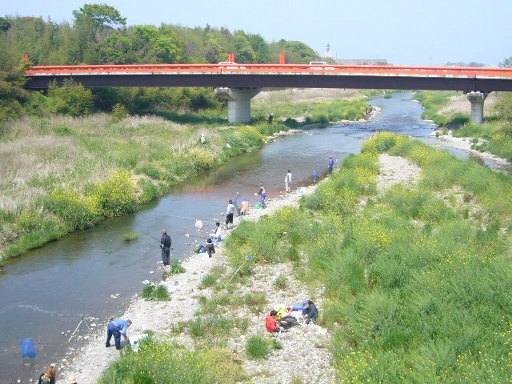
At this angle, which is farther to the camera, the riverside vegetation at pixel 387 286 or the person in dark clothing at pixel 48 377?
the person in dark clothing at pixel 48 377

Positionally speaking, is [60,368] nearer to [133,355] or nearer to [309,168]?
[133,355]

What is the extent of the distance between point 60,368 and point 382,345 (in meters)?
9.44

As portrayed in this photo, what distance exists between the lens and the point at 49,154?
38188 mm

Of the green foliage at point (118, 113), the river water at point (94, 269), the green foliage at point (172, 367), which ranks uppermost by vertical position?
the green foliage at point (118, 113)

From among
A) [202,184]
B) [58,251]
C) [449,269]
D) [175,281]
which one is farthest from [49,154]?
[449,269]

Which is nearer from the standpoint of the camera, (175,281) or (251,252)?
(175,281)

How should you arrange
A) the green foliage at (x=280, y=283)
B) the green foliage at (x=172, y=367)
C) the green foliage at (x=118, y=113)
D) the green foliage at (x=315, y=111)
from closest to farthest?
the green foliage at (x=172, y=367)
the green foliage at (x=280, y=283)
the green foliage at (x=118, y=113)
the green foliage at (x=315, y=111)

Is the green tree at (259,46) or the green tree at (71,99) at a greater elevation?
the green tree at (259,46)

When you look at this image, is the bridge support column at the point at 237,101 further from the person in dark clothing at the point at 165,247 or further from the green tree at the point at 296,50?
the green tree at the point at 296,50

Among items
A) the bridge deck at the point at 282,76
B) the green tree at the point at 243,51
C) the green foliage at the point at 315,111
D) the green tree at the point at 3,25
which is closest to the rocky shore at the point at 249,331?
the bridge deck at the point at 282,76

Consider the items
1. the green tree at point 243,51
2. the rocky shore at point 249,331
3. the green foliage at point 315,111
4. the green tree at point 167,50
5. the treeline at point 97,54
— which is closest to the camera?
the rocky shore at point 249,331

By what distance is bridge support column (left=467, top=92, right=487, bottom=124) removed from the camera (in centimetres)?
5747

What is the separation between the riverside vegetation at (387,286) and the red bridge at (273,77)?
1141 inches

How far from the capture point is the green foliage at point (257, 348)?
15812mm
